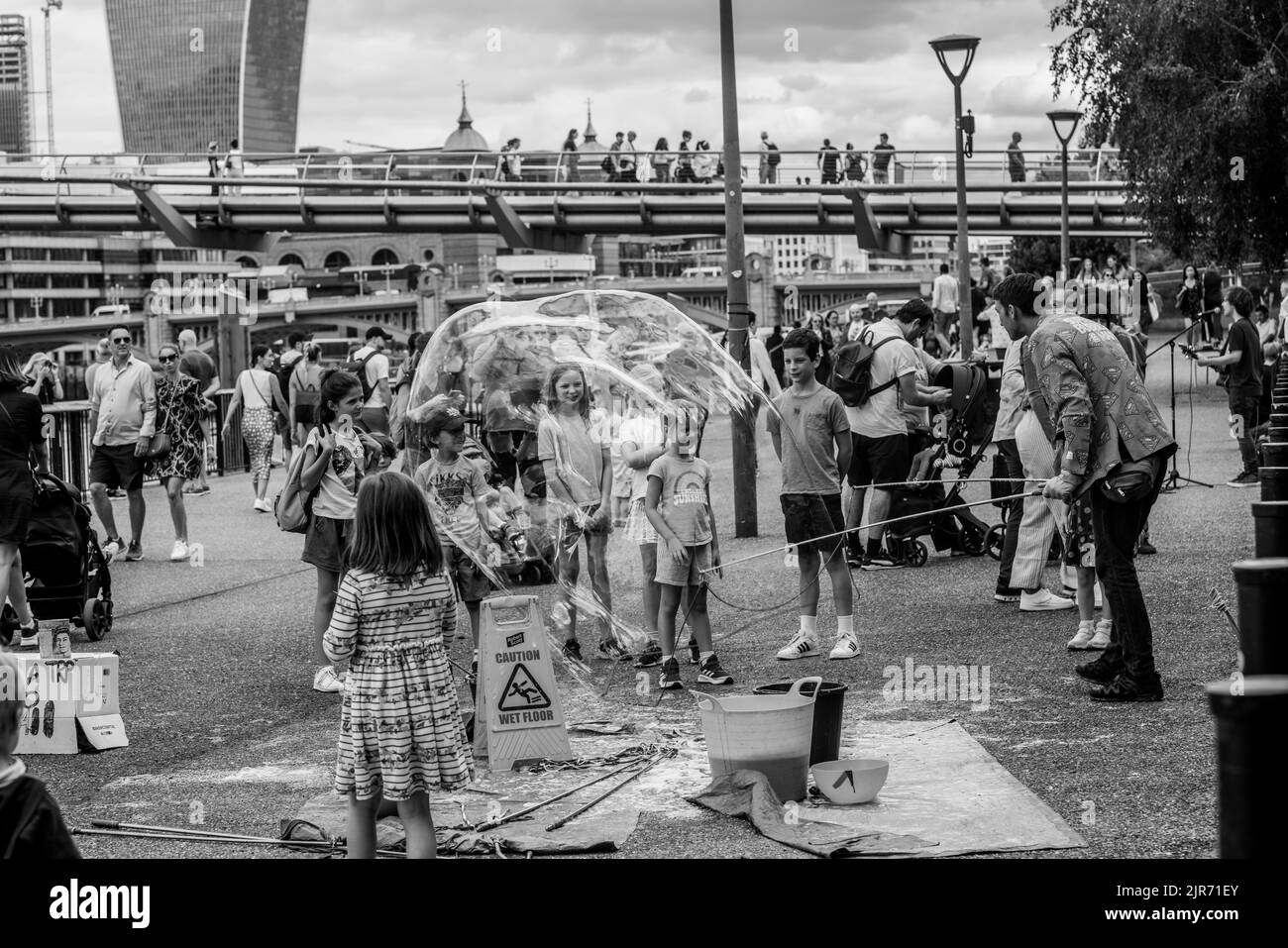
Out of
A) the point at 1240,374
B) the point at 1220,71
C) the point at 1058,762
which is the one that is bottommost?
the point at 1058,762

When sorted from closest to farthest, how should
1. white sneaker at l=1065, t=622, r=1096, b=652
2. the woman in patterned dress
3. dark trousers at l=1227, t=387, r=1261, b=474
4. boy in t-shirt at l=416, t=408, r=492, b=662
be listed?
boy in t-shirt at l=416, t=408, r=492, b=662 < white sneaker at l=1065, t=622, r=1096, b=652 < the woman in patterned dress < dark trousers at l=1227, t=387, r=1261, b=474

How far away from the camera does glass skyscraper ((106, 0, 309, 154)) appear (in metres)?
177

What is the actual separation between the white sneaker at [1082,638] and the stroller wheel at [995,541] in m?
3.52

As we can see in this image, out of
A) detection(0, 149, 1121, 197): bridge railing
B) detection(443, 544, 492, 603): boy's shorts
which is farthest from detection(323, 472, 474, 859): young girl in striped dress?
detection(0, 149, 1121, 197): bridge railing

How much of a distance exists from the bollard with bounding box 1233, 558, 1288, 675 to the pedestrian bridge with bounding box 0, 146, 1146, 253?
141ft

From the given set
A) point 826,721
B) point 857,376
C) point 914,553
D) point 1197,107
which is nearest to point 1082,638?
point 826,721

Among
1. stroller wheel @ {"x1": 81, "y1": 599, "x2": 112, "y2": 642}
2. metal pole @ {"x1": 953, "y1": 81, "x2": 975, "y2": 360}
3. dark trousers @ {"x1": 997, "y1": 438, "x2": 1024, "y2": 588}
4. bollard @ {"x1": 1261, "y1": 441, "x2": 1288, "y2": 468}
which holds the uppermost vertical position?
metal pole @ {"x1": 953, "y1": 81, "x2": 975, "y2": 360}

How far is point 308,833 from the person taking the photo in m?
6.07

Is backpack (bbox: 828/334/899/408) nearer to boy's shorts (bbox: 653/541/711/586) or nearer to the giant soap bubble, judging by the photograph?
the giant soap bubble

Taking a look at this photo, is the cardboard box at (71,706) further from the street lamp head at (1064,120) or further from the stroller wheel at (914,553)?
the street lamp head at (1064,120)

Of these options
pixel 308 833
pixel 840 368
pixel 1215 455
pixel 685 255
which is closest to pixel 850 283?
pixel 685 255
